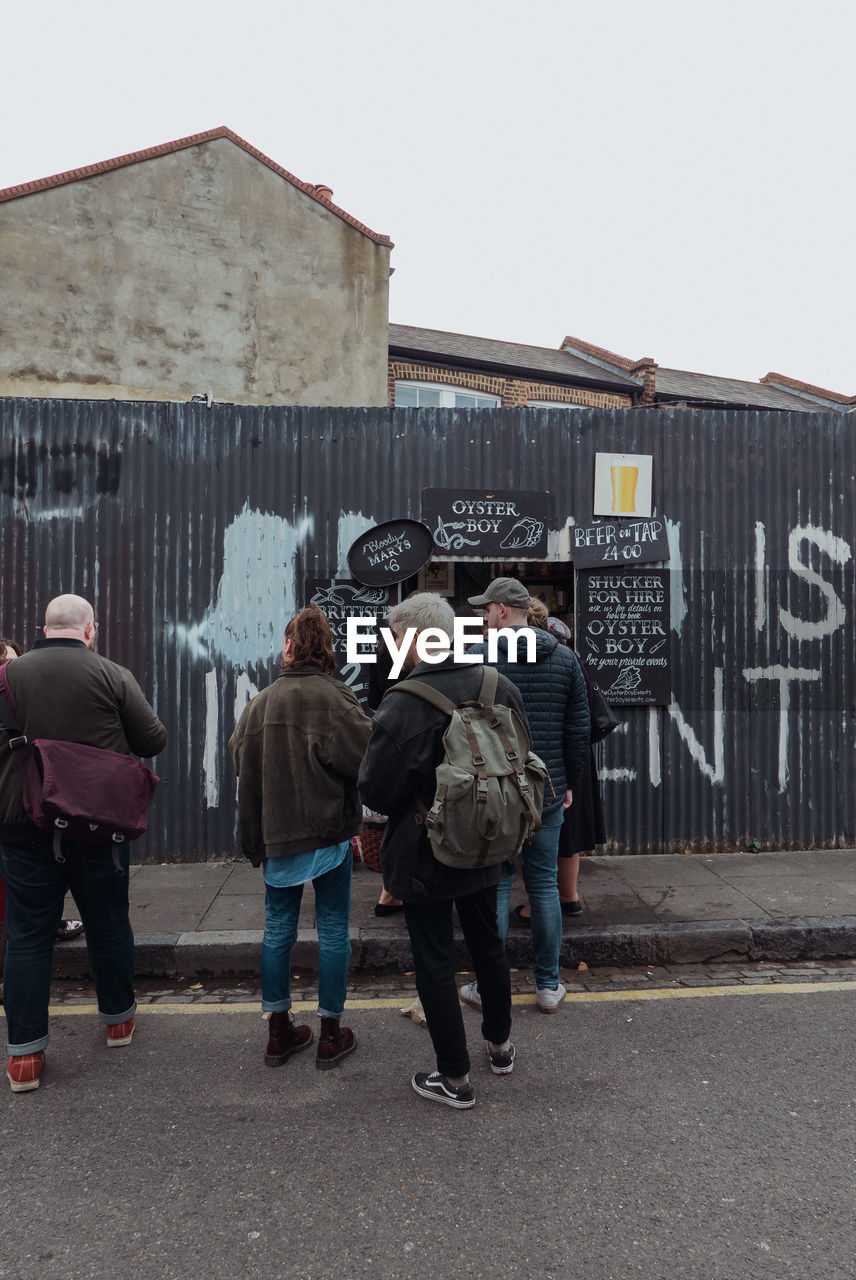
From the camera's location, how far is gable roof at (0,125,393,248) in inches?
602

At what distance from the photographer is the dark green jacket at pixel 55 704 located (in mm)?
3477

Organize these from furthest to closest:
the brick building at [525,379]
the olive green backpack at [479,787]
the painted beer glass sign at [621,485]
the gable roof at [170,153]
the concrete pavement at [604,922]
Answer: the brick building at [525,379], the gable roof at [170,153], the painted beer glass sign at [621,485], the concrete pavement at [604,922], the olive green backpack at [479,787]

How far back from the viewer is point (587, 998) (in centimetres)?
423

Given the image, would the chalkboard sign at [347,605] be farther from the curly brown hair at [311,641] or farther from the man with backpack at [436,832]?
the man with backpack at [436,832]

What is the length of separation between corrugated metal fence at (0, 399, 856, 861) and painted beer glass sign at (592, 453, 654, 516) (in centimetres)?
9

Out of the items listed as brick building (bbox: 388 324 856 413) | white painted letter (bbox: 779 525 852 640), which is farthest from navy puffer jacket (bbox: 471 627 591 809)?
brick building (bbox: 388 324 856 413)

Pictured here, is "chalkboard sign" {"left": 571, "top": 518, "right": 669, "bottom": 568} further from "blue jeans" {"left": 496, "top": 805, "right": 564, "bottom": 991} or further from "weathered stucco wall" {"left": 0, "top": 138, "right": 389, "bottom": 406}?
"weathered stucco wall" {"left": 0, "top": 138, "right": 389, "bottom": 406}

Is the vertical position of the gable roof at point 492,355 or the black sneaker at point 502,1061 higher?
the gable roof at point 492,355

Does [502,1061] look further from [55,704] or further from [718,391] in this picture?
[718,391]

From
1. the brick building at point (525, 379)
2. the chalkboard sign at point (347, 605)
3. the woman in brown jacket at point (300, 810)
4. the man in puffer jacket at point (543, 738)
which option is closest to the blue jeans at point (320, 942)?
the woman in brown jacket at point (300, 810)

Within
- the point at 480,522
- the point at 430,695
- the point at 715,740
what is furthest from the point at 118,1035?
the point at 715,740

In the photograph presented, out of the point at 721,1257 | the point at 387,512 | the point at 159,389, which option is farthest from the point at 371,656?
the point at 159,389

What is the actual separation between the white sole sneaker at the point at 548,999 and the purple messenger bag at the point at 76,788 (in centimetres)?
207

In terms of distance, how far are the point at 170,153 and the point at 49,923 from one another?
55.5ft
